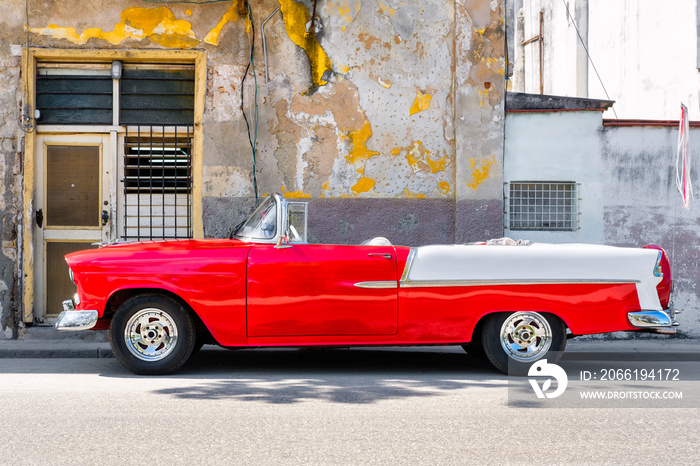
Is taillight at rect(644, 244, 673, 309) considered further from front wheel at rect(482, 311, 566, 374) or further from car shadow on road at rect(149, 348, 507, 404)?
car shadow on road at rect(149, 348, 507, 404)

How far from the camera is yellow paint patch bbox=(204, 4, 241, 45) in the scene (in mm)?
10070

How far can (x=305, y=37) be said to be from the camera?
10.2m

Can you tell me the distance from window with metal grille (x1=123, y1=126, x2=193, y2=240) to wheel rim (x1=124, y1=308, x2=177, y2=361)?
352 cm

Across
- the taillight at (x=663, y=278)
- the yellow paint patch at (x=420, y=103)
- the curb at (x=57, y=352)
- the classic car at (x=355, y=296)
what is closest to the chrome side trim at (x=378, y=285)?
the classic car at (x=355, y=296)

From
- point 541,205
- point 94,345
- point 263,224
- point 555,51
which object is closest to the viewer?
point 263,224

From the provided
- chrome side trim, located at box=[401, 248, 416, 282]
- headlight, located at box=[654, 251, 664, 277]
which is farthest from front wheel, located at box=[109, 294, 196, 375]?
headlight, located at box=[654, 251, 664, 277]

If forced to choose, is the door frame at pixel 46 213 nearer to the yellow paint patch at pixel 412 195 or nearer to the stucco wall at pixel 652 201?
the yellow paint patch at pixel 412 195

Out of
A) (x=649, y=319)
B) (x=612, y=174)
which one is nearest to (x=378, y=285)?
(x=649, y=319)

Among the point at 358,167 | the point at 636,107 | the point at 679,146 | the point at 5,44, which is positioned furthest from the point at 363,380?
the point at 636,107

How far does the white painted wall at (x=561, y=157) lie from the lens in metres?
10.2

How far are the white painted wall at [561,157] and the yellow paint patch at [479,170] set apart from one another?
0.22 metres

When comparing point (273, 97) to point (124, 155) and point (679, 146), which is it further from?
point (679, 146)

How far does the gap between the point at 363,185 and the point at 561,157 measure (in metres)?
2.59

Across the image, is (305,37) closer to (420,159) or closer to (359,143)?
(359,143)
